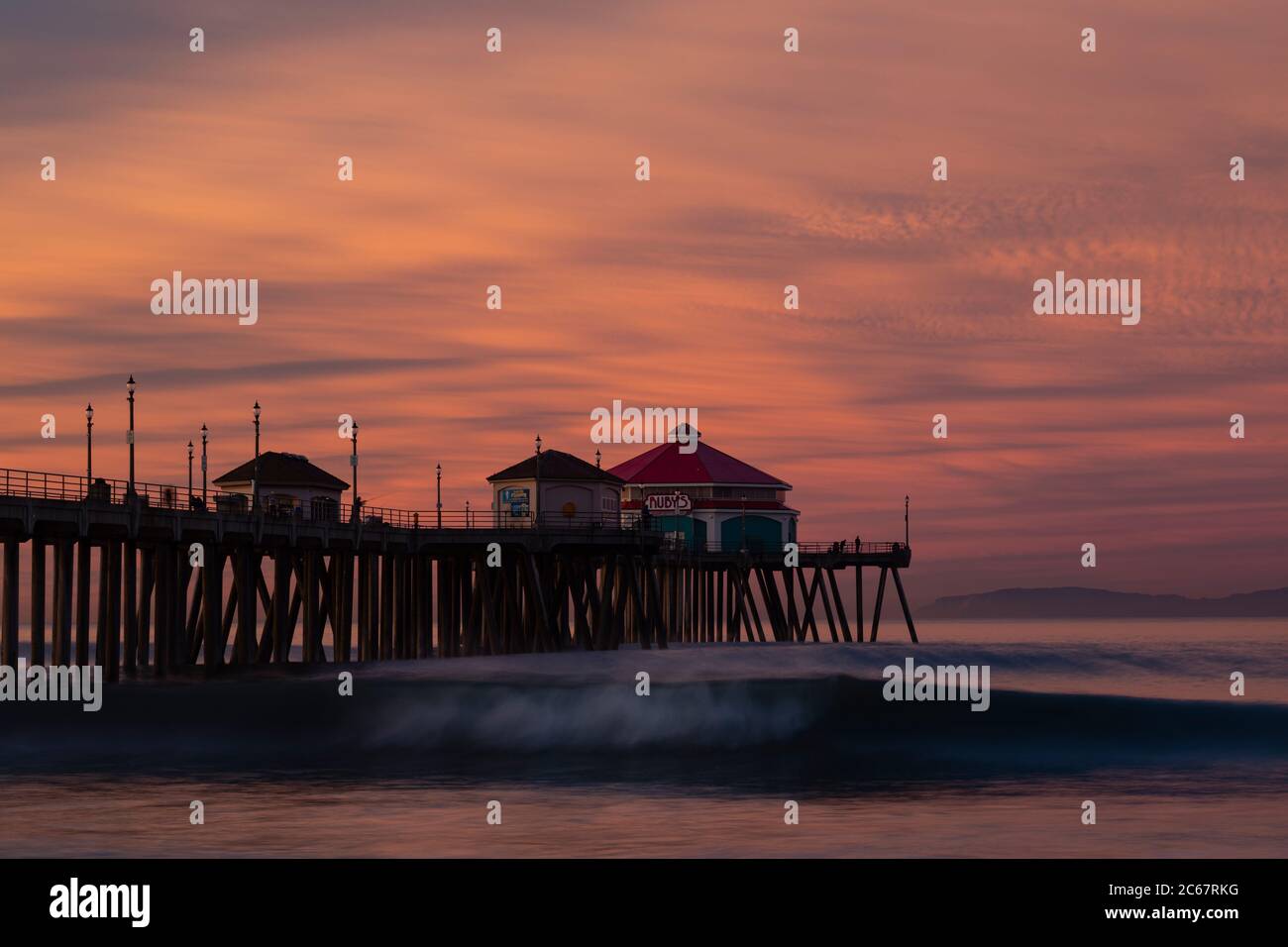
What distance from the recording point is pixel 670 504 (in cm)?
9100

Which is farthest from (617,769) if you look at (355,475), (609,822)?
(355,475)

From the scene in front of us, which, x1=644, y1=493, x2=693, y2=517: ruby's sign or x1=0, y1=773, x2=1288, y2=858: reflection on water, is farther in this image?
x1=644, y1=493, x2=693, y2=517: ruby's sign

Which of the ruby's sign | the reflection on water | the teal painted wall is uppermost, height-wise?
the ruby's sign

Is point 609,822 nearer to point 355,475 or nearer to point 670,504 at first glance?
point 355,475

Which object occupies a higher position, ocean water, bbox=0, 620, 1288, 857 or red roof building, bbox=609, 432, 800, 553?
red roof building, bbox=609, 432, 800, 553

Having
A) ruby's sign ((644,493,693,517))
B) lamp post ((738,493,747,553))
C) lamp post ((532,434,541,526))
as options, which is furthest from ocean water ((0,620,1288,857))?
ruby's sign ((644,493,693,517))

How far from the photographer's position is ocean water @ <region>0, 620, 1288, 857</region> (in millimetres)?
24969

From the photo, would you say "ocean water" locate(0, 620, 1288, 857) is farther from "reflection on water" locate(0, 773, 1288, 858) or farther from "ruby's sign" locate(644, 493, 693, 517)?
"ruby's sign" locate(644, 493, 693, 517)

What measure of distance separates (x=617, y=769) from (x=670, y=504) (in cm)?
5410

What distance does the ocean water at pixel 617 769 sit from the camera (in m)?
25.0

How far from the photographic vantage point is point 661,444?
99000 millimetres

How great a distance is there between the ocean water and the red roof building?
29427mm

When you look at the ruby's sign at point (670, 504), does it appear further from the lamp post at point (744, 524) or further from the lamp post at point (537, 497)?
the lamp post at point (537, 497)
